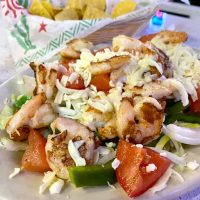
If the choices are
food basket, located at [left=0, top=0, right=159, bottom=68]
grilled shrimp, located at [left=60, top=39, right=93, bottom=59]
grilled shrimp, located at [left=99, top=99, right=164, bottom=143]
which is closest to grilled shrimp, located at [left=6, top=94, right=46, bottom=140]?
grilled shrimp, located at [left=99, top=99, right=164, bottom=143]

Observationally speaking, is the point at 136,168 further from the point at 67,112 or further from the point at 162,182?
the point at 67,112

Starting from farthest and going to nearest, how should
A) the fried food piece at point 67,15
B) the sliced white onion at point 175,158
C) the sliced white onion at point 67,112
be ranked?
the fried food piece at point 67,15 → the sliced white onion at point 67,112 → the sliced white onion at point 175,158

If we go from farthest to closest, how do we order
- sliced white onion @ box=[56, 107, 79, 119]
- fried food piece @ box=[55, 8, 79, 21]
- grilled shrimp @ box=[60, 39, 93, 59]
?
fried food piece @ box=[55, 8, 79, 21] → grilled shrimp @ box=[60, 39, 93, 59] → sliced white onion @ box=[56, 107, 79, 119]

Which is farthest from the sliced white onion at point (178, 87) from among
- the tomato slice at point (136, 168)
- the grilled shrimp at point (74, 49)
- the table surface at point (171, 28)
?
the table surface at point (171, 28)

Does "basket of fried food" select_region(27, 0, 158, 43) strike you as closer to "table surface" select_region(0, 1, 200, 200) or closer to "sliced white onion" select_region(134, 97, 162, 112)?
"table surface" select_region(0, 1, 200, 200)

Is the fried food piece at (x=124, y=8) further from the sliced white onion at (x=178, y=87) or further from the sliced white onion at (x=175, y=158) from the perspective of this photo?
the sliced white onion at (x=175, y=158)

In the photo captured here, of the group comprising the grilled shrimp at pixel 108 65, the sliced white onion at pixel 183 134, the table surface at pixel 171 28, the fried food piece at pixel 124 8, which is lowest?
the table surface at pixel 171 28

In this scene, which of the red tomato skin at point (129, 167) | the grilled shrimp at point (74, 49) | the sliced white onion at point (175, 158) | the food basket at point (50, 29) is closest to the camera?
the red tomato skin at point (129, 167)
